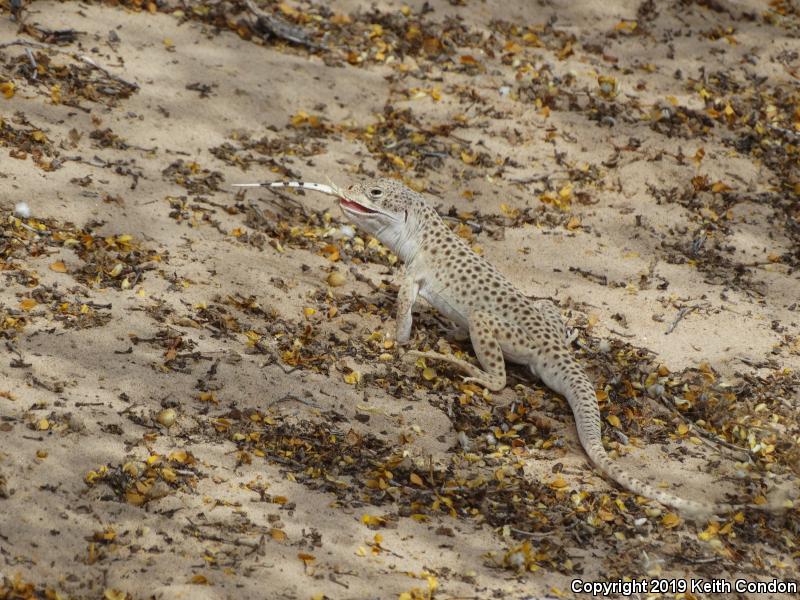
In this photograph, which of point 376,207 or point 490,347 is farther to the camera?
point 376,207

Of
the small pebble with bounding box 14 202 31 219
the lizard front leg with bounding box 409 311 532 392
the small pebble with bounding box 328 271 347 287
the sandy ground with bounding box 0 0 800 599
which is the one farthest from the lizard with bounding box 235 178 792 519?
the small pebble with bounding box 14 202 31 219

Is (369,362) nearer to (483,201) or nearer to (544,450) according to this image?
(544,450)

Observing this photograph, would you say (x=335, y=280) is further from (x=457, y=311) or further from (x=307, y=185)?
(x=457, y=311)

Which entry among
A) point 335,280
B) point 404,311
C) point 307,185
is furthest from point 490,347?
point 307,185

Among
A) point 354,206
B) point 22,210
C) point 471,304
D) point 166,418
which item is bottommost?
point 166,418

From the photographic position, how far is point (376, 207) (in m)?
7.29

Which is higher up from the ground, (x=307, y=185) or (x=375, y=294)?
(x=307, y=185)

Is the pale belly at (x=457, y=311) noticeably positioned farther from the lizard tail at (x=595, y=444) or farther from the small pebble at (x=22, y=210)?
the small pebble at (x=22, y=210)

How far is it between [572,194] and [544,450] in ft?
11.0

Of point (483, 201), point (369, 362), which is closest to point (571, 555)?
point (369, 362)

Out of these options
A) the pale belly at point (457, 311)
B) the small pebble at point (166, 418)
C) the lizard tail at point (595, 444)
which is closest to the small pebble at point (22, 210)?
the small pebble at point (166, 418)

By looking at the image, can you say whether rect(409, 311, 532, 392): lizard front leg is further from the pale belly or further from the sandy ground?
the sandy ground

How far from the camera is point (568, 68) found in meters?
10.1

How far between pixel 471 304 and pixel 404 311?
469 mm
